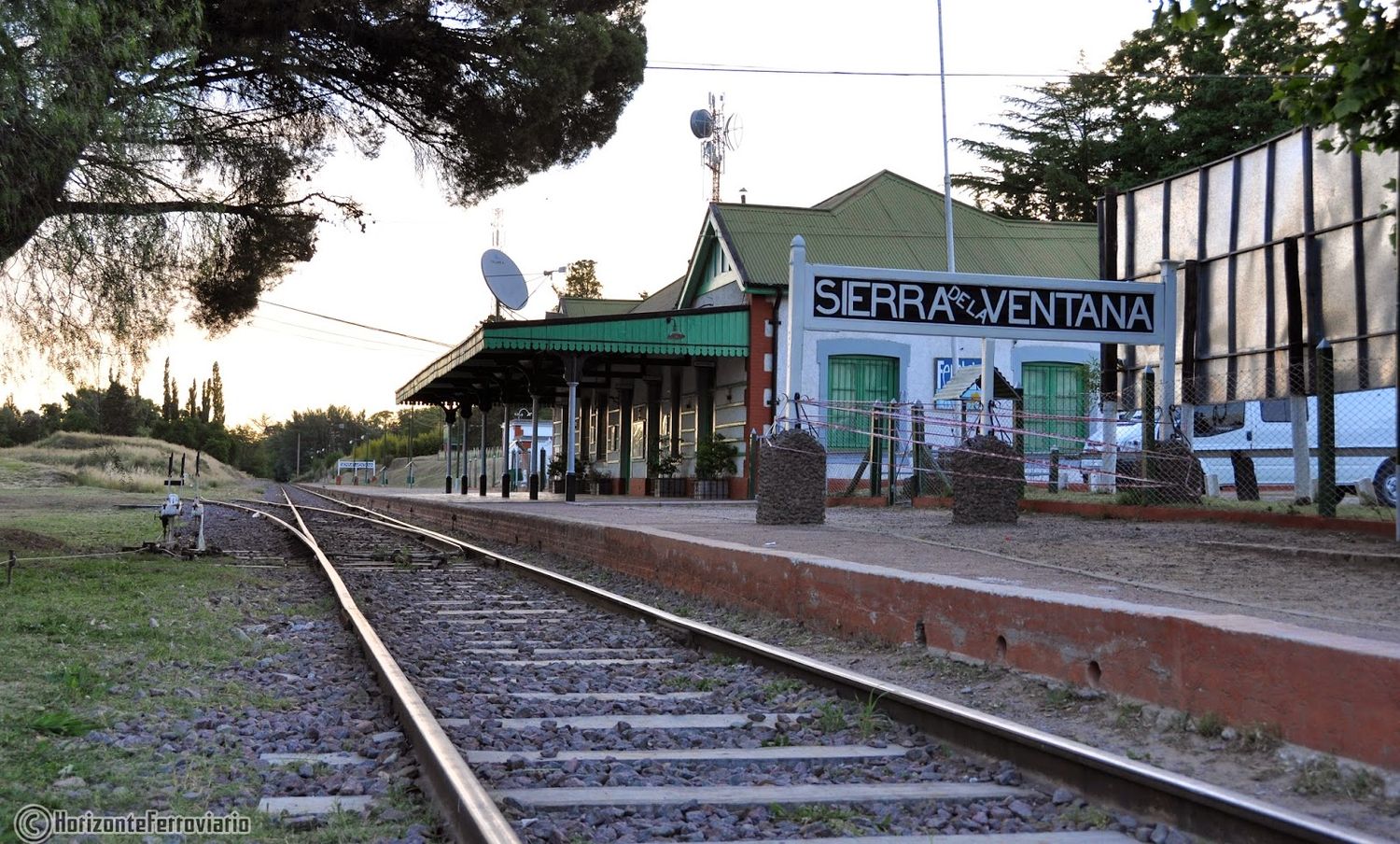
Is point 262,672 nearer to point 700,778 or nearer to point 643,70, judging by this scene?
point 700,778

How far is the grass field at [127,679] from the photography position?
411 cm

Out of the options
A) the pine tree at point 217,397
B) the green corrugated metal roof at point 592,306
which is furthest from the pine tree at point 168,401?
the green corrugated metal roof at point 592,306

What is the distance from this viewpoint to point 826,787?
14.3ft

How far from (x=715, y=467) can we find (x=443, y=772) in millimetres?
22540

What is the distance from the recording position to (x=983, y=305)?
13594 millimetres

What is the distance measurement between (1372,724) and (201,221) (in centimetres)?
1087

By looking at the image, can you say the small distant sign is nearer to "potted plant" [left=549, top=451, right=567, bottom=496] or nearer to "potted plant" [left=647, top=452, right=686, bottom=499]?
"potted plant" [left=647, top=452, right=686, bottom=499]

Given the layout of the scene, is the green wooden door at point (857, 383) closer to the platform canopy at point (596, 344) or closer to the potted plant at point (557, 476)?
the platform canopy at point (596, 344)

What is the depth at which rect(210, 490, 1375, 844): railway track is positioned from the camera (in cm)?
382

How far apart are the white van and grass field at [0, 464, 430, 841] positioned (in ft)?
32.2

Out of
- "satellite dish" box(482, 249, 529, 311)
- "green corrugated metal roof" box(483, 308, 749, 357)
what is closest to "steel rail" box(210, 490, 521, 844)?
"green corrugated metal roof" box(483, 308, 749, 357)

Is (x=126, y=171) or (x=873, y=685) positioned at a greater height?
(x=126, y=171)

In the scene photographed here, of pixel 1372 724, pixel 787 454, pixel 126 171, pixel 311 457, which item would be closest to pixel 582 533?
pixel 787 454

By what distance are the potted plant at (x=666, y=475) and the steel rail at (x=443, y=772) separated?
72.3 feet
